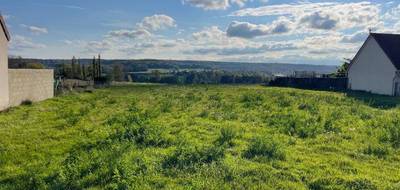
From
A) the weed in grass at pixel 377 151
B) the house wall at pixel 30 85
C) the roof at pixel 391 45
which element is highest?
the roof at pixel 391 45

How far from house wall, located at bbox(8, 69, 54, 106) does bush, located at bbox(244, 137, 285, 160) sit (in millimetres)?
13512

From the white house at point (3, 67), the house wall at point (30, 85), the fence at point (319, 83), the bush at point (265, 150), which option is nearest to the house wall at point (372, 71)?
the fence at point (319, 83)

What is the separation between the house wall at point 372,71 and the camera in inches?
1321

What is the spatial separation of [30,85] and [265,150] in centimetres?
1621

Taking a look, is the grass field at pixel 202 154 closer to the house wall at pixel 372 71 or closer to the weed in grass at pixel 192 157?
the weed in grass at pixel 192 157

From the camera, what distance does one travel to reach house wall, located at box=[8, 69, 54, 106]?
18.4 metres

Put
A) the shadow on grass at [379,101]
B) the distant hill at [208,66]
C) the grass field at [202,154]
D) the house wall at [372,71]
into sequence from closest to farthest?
the grass field at [202,154] → the shadow on grass at [379,101] → the house wall at [372,71] → the distant hill at [208,66]

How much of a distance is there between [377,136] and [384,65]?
2647cm

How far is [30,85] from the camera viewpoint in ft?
68.2

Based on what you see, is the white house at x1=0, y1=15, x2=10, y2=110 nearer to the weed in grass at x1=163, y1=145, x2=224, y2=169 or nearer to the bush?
the weed in grass at x1=163, y1=145, x2=224, y2=169

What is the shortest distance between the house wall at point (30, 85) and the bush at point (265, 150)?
13512 mm

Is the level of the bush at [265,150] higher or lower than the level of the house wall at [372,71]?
lower

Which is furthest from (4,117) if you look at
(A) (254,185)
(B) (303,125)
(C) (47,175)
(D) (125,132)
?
(A) (254,185)

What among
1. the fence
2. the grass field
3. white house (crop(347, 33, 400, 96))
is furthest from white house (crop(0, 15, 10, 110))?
the fence
